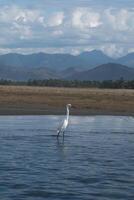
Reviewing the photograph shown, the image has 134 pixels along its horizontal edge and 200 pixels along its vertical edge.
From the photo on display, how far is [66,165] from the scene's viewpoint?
19.4 m

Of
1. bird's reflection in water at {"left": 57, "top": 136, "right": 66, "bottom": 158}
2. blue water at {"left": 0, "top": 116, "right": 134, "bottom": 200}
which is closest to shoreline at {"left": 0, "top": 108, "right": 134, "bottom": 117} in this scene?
blue water at {"left": 0, "top": 116, "right": 134, "bottom": 200}

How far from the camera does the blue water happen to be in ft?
50.3

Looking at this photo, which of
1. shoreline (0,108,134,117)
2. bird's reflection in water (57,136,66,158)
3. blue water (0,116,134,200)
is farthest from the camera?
shoreline (0,108,134,117)

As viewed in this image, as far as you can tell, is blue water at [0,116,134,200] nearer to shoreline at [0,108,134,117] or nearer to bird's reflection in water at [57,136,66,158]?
bird's reflection in water at [57,136,66,158]

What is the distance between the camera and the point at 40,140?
26.4 meters

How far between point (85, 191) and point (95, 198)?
0.80 meters

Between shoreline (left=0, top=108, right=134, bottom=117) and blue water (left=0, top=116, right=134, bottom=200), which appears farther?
shoreline (left=0, top=108, right=134, bottom=117)

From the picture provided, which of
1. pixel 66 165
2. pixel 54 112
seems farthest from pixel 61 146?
pixel 54 112

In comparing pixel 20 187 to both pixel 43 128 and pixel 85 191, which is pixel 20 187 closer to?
pixel 85 191

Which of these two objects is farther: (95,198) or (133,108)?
(133,108)

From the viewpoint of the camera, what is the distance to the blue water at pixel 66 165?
1533 cm

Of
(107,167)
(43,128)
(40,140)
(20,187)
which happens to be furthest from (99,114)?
(20,187)

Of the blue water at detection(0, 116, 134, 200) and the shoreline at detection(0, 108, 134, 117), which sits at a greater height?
the shoreline at detection(0, 108, 134, 117)

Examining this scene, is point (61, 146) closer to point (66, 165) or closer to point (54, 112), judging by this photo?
point (66, 165)
